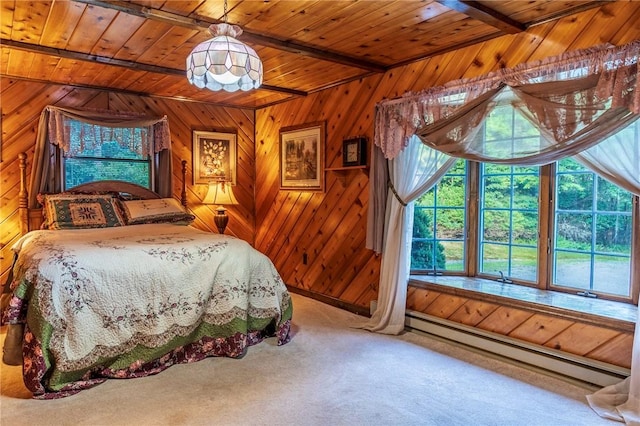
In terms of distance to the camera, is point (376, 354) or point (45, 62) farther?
point (45, 62)

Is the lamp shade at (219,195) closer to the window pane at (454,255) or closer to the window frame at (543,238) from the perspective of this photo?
the window frame at (543,238)

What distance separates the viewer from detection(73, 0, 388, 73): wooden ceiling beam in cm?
254

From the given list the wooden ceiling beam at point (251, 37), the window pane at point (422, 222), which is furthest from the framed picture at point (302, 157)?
the window pane at point (422, 222)

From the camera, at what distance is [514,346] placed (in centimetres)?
292

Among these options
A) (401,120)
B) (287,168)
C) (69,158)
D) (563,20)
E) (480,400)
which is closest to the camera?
(480,400)

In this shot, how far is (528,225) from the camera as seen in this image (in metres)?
3.29

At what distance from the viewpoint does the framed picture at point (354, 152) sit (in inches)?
157

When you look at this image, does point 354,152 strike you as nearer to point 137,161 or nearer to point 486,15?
point 486,15

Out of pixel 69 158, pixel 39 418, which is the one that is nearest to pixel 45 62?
pixel 69 158

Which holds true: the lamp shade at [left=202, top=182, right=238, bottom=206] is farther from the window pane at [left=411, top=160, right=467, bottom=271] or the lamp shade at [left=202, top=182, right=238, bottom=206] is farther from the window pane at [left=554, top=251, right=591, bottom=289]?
the window pane at [left=554, top=251, right=591, bottom=289]

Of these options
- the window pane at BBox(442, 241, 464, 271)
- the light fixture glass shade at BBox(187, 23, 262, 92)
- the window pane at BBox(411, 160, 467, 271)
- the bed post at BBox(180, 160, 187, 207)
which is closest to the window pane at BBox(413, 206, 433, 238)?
the window pane at BBox(411, 160, 467, 271)

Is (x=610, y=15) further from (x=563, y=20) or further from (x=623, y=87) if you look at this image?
(x=623, y=87)

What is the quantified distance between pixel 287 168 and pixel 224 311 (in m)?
2.41

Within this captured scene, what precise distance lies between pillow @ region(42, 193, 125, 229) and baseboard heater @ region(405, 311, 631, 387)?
9.55 ft
